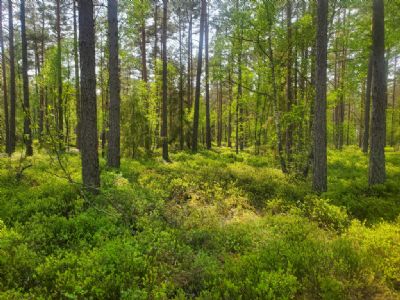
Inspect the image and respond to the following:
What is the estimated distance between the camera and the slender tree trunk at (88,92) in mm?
7312

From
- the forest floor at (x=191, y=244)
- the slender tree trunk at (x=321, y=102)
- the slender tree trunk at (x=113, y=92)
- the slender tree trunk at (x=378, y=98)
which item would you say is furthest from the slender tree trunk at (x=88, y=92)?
the slender tree trunk at (x=378, y=98)

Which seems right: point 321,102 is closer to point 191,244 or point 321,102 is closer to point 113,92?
point 191,244

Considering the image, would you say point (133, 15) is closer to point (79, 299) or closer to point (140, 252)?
point (140, 252)

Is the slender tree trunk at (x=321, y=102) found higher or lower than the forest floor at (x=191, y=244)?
higher

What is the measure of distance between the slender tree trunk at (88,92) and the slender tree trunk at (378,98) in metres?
8.79

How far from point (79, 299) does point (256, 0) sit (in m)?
13.3

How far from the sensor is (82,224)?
19.5 ft

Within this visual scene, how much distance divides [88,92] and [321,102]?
6.88 meters

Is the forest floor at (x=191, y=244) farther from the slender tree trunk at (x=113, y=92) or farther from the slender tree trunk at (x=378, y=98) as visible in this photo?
the slender tree trunk at (x=113, y=92)

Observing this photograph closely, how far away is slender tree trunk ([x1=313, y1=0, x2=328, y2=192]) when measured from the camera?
903cm

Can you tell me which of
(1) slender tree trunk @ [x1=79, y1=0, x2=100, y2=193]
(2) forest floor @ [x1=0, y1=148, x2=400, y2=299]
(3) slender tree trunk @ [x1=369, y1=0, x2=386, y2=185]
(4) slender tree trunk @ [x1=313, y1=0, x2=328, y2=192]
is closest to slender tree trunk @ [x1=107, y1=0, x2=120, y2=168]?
(2) forest floor @ [x1=0, y1=148, x2=400, y2=299]

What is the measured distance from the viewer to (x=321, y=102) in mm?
9258

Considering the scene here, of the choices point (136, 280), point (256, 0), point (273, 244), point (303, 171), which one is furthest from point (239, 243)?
point (256, 0)

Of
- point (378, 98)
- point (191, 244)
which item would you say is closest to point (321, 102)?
point (378, 98)
